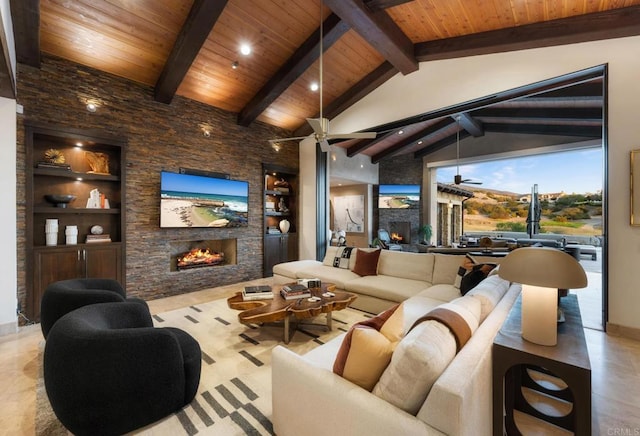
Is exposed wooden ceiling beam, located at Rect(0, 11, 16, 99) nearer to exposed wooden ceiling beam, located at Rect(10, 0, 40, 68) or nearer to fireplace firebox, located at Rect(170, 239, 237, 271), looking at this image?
exposed wooden ceiling beam, located at Rect(10, 0, 40, 68)

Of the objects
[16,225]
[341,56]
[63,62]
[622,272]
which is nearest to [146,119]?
[63,62]

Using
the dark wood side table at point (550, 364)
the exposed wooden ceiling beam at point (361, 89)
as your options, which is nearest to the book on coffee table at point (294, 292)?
the dark wood side table at point (550, 364)

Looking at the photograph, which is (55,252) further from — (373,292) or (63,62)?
(373,292)

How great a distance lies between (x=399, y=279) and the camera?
3945 mm

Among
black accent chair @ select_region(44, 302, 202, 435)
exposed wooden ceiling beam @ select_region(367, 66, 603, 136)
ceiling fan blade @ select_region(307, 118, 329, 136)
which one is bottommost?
black accent chair @ select_region(44, 302, 202, 435)

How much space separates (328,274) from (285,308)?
5.42 ft

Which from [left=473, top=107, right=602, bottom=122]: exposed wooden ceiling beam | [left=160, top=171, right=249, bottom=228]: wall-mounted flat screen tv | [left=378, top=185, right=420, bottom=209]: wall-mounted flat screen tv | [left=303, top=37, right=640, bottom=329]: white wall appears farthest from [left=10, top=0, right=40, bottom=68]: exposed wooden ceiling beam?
[left=378, top=185, right=420, bottom=209]: wall-mounted flat screen tv

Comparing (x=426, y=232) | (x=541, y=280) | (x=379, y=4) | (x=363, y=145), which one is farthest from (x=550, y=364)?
(x=426, y=232)

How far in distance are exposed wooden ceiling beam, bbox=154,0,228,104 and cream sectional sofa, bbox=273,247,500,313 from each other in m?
3.52

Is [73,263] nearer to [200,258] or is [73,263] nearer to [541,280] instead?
[200,258]

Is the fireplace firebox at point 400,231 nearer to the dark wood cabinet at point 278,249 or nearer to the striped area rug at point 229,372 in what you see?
the dark wood cabinet at point 278,249

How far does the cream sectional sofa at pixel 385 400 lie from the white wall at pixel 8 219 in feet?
12.1

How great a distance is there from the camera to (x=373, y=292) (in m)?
3.65

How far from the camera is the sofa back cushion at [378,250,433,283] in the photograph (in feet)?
12.7
